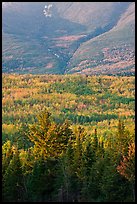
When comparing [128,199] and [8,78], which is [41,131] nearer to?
[128,199]

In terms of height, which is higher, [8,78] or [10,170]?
[8,78]

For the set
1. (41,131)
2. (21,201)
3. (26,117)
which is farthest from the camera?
(26,117)

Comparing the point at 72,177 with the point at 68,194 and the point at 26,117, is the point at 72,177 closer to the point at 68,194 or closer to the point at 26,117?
the point at 68,194

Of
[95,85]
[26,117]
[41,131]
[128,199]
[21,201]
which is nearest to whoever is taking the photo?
[128,199]

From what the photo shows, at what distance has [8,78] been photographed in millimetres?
142625

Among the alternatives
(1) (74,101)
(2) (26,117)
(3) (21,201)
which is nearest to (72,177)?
(3) (21,201)

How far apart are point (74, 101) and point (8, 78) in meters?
31.0

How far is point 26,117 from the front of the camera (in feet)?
300

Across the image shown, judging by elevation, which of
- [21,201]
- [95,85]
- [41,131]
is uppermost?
[95,85]

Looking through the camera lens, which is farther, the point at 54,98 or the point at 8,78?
the point at 8,78

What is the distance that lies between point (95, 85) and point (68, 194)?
3827 inches

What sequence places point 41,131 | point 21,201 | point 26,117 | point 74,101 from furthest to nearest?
1. point 74,101
2. point 26,117
3. point 41,131
4. point 21,201

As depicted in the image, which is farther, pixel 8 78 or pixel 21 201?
pixel 8 78

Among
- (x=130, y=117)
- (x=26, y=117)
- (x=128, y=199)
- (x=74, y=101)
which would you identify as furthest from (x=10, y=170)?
(x=74, y=101)
